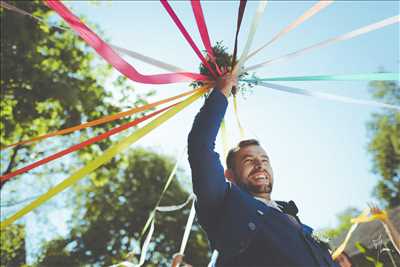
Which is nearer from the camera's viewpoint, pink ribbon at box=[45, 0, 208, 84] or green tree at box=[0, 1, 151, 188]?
pink ribbon at box=[45, 0, 208, 84]

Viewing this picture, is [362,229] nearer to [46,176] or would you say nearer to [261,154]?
[46,176]

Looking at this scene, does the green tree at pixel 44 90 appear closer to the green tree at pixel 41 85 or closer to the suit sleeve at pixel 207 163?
the green tree at pixel 41 85

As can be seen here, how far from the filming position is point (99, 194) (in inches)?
778

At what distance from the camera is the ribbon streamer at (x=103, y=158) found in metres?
1.51

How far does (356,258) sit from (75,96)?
38.3ft

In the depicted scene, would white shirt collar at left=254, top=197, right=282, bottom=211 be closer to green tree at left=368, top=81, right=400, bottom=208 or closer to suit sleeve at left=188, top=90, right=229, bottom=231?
suit sleeve at left=188, top=90, right=229, bottom=231

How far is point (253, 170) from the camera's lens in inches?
84.5

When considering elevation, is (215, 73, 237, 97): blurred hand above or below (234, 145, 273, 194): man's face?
above

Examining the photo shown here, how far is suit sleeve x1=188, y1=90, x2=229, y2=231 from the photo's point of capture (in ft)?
5.55

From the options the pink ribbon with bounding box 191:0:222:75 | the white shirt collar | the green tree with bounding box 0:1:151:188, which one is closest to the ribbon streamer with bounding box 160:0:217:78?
the pink ribbon with bounding box 191:0:222:75

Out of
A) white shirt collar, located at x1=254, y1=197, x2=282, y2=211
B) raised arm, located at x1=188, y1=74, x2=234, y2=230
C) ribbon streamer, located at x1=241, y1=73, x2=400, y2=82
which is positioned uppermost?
ribbon streamer, located at x1=241, y1=73, x2=400, y2=82

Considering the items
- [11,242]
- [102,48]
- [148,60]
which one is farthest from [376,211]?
[11,242]

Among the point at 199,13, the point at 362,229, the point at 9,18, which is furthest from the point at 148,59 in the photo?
the point at 362,229

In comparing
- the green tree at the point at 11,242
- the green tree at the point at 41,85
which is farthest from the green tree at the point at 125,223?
the green tree at the point at 41,85
